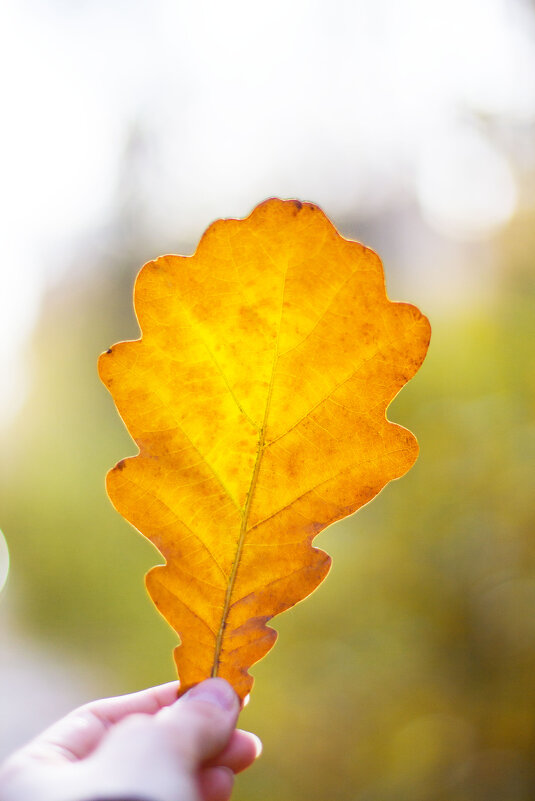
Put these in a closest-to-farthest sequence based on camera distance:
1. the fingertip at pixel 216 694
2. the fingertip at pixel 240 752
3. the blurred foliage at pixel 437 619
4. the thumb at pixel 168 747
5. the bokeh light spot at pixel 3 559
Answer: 1. the thumb at pixel 168 747
2. the fingertip at pixel 216 694
3. the fingertip at pixel 240 752
4. the blurred foliage at pixel 437 619
5. the bokeh light spot at pixel 3 559

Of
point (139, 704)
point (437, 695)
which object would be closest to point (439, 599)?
point (437, 695)

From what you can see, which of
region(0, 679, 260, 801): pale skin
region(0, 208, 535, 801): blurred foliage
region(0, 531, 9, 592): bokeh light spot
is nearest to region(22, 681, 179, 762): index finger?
region(0, 679, 260, 801): pale skin

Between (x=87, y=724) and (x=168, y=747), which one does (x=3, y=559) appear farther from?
(x=168, y=747)

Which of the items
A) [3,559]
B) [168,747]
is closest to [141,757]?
[168,747]

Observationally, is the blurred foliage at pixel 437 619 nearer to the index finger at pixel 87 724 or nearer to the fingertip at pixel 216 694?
the index finger at pixel 87 724

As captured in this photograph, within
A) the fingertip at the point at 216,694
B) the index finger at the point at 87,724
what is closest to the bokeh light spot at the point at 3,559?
the index finger at the point at 87,724

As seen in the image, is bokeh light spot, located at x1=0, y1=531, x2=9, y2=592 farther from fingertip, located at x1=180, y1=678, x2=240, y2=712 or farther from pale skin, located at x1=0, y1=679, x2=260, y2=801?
fingertip, located at x1=180, y1=678, x2=240, y2=712
